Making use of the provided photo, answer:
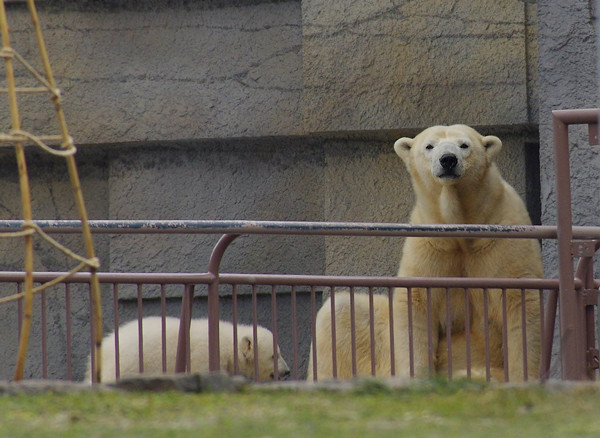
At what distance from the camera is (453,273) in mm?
6027

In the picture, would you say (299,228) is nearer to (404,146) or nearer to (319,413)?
(404,146)

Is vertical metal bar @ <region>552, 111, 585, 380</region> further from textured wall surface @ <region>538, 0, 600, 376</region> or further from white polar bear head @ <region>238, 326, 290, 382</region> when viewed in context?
textured wall surface @ <region>538, 0, 600, 376</region>

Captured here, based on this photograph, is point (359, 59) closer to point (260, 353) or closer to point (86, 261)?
point (260, 353)

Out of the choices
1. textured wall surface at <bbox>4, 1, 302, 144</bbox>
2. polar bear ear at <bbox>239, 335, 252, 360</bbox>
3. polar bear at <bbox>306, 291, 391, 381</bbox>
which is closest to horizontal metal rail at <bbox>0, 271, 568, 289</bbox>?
polar bear ear at <bbox>239, 335, 252, 360</bbox>

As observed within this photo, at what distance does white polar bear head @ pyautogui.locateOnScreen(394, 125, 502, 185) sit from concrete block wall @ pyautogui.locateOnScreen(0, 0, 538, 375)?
37.9 inches

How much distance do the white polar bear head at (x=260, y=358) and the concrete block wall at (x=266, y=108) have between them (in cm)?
170

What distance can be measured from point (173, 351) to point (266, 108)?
2410 mm

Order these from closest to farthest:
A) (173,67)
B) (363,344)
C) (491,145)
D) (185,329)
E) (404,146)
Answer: (185,329)
(363,344)
(491,145)
(404,146)
(173,67)

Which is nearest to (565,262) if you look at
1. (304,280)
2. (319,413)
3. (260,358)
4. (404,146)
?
(304,280)

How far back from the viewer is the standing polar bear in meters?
5.68

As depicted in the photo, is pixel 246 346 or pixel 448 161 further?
pixel 448 161

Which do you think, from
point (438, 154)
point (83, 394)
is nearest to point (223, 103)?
point (438, 154)

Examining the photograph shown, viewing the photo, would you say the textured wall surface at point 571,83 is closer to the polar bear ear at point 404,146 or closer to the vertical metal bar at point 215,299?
the polar bear ear at point 404,146

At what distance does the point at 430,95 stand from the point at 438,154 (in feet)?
4.27
